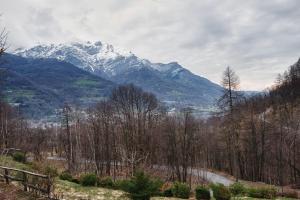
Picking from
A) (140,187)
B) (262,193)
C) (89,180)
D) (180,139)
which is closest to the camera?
(140,187)

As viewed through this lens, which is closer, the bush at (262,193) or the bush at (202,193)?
the bush at (202,193)

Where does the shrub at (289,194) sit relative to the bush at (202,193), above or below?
below

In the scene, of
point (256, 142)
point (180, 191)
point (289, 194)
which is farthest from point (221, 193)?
point (256, 142)

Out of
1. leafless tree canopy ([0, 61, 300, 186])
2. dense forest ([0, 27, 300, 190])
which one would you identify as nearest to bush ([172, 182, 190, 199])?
dense forest ([0, 27, 300, 190])

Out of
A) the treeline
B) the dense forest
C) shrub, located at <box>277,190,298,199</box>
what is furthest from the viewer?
the dense forest

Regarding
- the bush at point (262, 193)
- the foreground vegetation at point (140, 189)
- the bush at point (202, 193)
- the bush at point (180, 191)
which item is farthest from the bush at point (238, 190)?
the bush at point (180, 191)

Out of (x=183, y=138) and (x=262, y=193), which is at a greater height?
(x=183, y=138)

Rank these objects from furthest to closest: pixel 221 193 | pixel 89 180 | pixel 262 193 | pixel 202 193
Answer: pixel 89 180
pixel 262 193
pixel 202 193
pixel 221 193

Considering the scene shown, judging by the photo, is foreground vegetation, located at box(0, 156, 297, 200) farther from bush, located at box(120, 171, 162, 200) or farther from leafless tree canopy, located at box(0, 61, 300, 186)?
leafless tree canopy, located at box(0, 61, 300, 186)

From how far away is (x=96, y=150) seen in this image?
83.1 meters

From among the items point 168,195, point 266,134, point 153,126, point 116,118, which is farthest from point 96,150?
point 168,195

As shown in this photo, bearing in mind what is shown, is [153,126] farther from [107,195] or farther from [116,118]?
[107,195]

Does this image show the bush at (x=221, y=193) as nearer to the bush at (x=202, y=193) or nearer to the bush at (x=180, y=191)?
the bush at (x=202, y=193)

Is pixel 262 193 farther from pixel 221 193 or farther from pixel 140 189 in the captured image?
pixel 140 189
